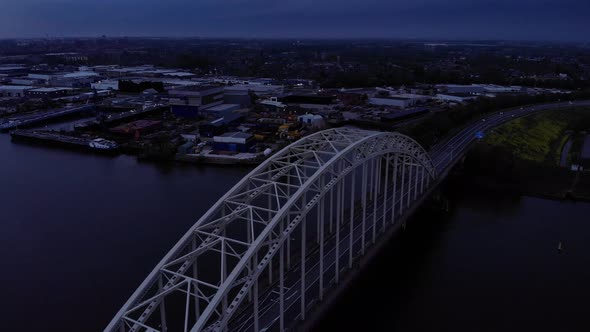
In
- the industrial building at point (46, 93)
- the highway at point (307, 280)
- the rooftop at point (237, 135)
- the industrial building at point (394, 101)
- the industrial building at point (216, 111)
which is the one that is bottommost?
the highway at point (307, 280)

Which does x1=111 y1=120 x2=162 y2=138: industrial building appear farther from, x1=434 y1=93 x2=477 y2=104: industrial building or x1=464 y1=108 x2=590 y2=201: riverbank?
x1=434 y1=93 x2=477 y2=104: industrial building

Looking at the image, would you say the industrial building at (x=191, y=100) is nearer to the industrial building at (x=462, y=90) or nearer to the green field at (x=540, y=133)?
the green field at (x=540, y=133)

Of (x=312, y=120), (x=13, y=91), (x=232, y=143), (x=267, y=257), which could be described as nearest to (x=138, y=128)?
(x=232, y=143)

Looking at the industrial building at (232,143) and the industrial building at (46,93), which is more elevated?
the industrial building at (46,93)

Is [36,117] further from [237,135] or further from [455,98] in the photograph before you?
[455,98]

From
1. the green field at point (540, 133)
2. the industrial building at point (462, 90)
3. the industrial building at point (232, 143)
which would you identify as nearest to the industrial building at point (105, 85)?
the industrial building at point (232, 143)

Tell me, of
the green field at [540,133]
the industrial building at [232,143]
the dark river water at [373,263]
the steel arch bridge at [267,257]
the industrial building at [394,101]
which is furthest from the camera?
the industrial building at [394,101]
